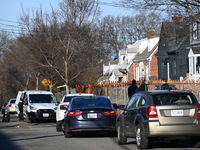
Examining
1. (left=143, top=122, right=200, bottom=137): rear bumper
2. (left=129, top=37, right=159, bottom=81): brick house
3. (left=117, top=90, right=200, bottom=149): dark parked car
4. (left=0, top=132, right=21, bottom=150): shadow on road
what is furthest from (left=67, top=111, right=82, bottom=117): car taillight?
(left=129, top=37, right=159, bottom=81): brick house

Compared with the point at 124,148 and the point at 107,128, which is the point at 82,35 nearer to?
the point at 107,128

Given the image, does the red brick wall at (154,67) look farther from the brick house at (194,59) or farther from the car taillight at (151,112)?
A: the car taillight at (151,112)

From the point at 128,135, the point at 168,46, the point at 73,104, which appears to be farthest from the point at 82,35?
the point at 128,135

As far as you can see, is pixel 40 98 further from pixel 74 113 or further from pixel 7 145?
pixel 7 145

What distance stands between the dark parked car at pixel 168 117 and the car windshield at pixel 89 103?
421 centimetres

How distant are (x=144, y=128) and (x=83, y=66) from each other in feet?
104

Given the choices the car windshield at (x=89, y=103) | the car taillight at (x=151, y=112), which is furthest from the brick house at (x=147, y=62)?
the car taillight at (x=151, y=112)

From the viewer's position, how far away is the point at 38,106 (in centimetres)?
2728

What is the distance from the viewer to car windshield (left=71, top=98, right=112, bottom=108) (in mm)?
17123

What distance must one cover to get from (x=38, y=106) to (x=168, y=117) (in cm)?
1563

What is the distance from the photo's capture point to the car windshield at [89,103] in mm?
17123

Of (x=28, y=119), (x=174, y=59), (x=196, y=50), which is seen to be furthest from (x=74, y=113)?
(x=174, y=59)

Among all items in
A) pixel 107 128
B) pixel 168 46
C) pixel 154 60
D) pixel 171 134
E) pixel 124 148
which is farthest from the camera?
pixel 154 60

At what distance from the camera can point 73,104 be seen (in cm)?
1722
